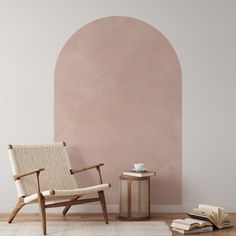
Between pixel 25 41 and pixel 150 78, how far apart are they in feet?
4.79

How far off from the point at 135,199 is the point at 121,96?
3.88 feet

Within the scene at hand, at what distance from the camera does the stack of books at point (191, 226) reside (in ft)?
15.8

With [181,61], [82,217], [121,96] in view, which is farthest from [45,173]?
[181,61]

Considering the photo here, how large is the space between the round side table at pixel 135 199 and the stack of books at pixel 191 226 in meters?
0.62

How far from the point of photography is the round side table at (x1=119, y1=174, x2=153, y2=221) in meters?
5.50

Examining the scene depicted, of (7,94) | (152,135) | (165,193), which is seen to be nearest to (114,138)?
(152,135)

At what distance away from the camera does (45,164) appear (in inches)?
223

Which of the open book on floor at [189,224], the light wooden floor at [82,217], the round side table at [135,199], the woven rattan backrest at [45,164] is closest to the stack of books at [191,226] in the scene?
the open book on floor at [189,224]

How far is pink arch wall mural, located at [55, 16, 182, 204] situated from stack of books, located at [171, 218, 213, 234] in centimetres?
105

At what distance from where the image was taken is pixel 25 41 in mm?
5969

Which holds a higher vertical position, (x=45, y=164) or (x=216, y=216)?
(x=45, y=164)

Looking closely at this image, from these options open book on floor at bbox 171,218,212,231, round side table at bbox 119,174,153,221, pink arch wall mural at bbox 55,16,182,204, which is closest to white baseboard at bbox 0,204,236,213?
pink arch wall mural at bbox 55,16,182,204

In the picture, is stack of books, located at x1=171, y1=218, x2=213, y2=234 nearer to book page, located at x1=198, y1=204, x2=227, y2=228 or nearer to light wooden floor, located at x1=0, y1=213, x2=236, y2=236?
book page, located at x1=198, y1=204, x2=227, y2=228

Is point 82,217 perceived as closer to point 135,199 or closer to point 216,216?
point 135,199
